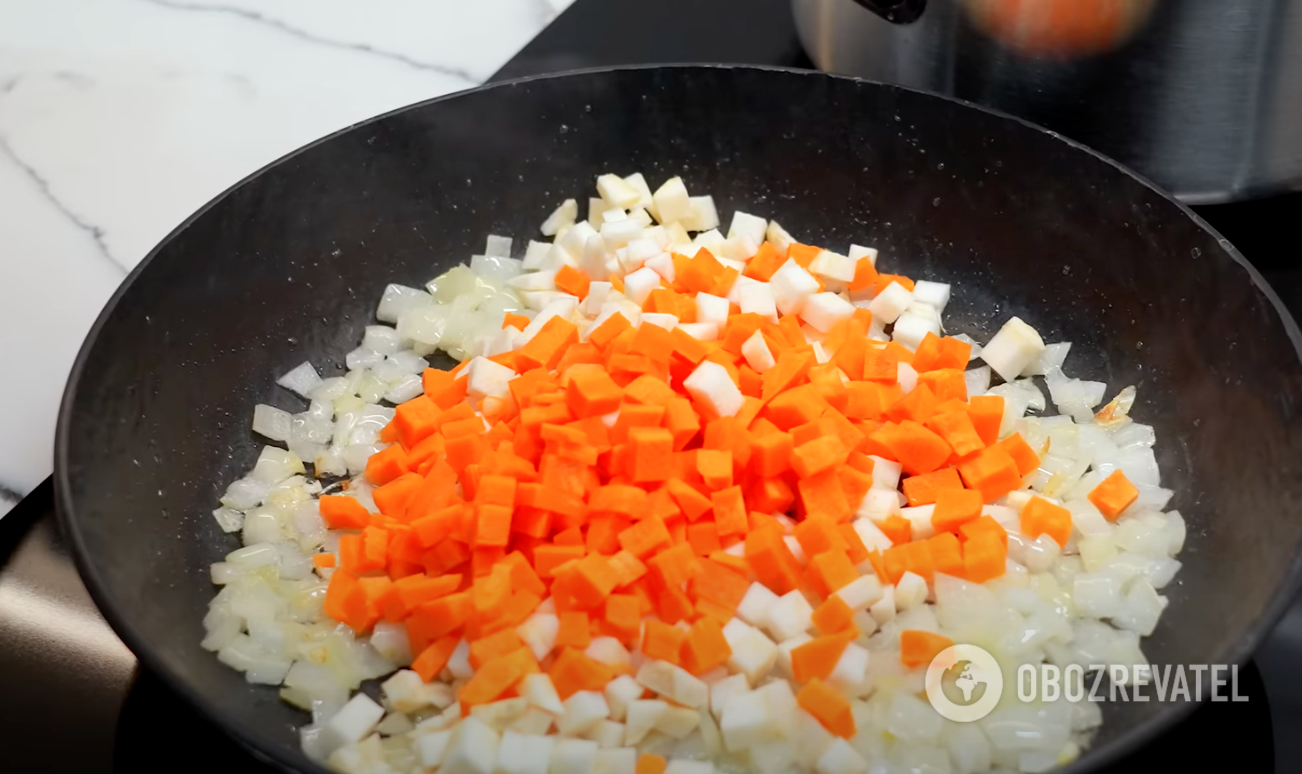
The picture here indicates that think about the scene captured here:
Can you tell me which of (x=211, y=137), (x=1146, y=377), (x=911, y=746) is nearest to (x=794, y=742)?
(x=911, y=746)

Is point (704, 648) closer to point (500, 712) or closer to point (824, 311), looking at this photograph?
point (500, 712)

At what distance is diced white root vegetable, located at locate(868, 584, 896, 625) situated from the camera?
95cm

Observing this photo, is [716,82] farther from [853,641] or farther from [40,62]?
[40,62]

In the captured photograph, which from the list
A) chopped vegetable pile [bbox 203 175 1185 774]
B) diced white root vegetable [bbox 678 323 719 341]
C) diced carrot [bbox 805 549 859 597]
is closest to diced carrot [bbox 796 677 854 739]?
chopped vegetable pile [bbox 203 175 1185 774]

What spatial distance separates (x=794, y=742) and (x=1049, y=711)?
0.22 metres

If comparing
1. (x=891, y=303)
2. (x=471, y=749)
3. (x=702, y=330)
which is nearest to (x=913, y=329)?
(x=891, y=303)

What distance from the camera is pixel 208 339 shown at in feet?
3.74

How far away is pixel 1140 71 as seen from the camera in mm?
1133

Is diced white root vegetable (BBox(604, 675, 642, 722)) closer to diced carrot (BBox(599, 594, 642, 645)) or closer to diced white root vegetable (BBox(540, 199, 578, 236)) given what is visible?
diced carrot (BBox(599, 594, 642, 645))

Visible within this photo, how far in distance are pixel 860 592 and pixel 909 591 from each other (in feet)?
0.19

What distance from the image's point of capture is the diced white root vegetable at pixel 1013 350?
118 cm

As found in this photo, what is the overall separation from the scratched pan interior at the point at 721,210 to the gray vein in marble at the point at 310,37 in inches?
19.5

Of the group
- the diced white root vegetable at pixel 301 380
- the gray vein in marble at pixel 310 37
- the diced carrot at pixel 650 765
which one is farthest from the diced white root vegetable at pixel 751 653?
the gray vein in marble at pixel 310 37

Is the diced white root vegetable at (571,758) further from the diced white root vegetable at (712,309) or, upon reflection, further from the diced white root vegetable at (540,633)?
the diced white root vegetable at (712,309)
